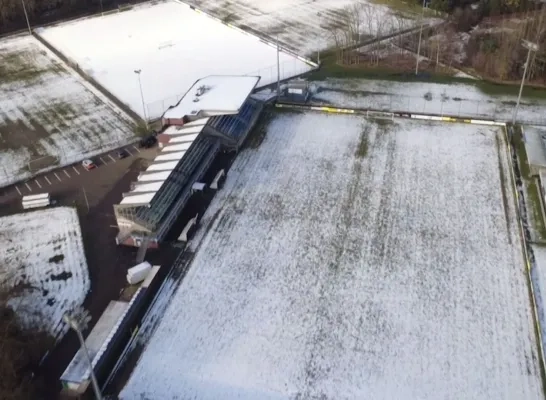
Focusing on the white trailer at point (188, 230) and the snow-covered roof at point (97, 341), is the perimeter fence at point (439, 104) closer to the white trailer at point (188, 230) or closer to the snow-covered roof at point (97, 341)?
the white trailer at point (188, 230)

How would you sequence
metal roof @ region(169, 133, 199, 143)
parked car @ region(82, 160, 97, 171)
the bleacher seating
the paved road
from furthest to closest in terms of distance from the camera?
the bleacher seating < parked car @ region(82, 160, 97, 171) < the paved road < metal roof @ region(169, 133, 199, 143)

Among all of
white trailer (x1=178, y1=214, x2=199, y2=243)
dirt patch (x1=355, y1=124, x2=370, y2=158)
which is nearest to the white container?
white trailer (x1=178, y1=214, x2=199, y2=243)

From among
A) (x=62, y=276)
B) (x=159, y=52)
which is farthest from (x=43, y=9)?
(x=62, y=276)

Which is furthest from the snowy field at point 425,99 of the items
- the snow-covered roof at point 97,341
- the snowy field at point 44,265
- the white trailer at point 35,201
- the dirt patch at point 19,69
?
the dirt patch at point 19,69

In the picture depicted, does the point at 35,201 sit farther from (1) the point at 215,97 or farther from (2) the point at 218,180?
(1) the point at 215,97

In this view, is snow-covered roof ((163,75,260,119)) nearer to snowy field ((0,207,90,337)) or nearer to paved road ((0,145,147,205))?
paved road ((0,145,147,205))

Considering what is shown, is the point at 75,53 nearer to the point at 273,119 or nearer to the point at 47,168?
the point at 47,168
